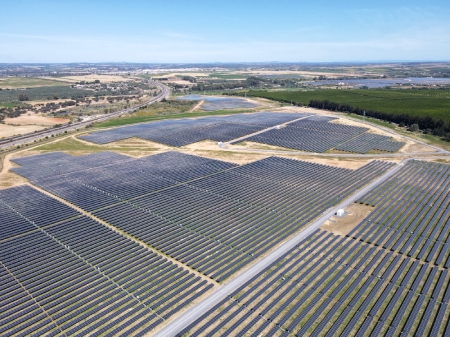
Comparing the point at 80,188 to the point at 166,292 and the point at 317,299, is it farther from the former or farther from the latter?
the point at 317,299

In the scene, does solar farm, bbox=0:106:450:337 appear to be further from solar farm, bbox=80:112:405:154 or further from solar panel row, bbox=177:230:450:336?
solar farm, bbox=80:112:405:154

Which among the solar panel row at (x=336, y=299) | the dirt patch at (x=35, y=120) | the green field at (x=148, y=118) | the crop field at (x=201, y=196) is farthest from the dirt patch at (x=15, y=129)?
the solar panel row at (x=336, y=299)

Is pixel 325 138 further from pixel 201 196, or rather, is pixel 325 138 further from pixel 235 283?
pixel 235 283

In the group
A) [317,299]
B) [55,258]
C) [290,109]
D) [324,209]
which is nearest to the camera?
[317,299]

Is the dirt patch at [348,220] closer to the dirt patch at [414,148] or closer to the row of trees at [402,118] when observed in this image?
the dirt patch at [414,148]

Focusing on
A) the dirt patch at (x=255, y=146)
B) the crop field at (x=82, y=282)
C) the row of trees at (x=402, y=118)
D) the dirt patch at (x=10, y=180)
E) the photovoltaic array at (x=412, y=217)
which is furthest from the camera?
the row of trees at (x=402, y=118)

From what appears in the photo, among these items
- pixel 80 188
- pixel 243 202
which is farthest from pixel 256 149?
pixel 80 188

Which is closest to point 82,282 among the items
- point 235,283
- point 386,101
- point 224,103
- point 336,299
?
point 235,283
